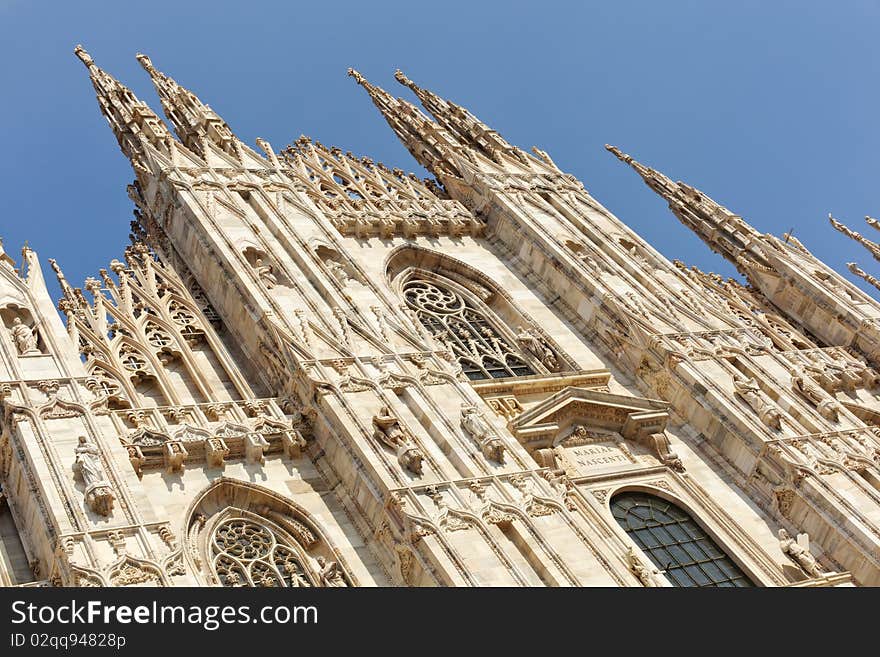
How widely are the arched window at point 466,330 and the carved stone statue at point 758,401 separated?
166 inches

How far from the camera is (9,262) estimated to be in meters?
21.5

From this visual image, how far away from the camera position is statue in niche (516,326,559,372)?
25.2m

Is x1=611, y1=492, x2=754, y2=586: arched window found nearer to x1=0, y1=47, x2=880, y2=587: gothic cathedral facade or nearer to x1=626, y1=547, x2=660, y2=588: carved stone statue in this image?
x1=0, y1=47, x2=880, y2=587: gothic cathedral facade

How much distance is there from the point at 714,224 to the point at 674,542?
12835 mm

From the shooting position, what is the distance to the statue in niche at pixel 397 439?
19.0m

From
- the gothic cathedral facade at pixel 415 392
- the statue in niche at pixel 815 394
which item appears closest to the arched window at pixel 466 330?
the gothic cathedral facade at pixel 415 392

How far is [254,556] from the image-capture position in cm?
1856

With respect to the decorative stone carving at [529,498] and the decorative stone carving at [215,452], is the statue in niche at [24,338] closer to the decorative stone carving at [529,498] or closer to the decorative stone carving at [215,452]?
the decorative stone carving at [215,452]

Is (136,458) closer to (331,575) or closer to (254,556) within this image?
(254,556)

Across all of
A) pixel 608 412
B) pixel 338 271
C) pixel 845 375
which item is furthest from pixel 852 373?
pixel 338 271

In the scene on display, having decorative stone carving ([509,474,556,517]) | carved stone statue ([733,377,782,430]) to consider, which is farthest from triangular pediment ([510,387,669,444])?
decorative stone carving ([509,474,556,517])
